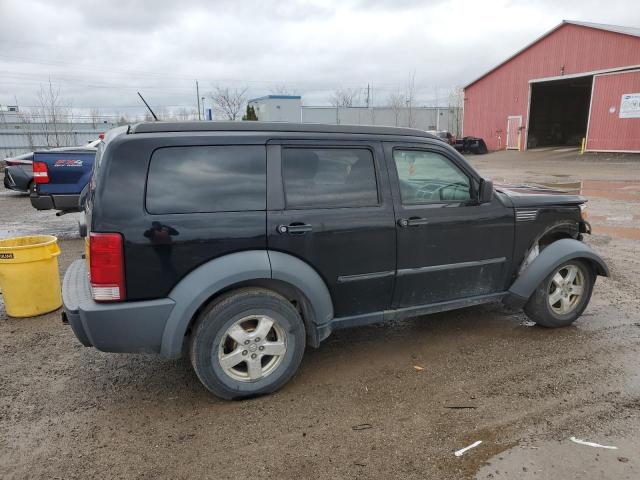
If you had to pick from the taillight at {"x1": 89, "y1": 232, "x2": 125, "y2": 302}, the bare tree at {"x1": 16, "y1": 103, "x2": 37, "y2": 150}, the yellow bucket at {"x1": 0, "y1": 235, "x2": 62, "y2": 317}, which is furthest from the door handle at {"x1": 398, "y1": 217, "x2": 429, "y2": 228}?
the bare tree at {"x1": 16, "y1": 103, "x2": 37, "y2": 150}

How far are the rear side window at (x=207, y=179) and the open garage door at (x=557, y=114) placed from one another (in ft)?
111

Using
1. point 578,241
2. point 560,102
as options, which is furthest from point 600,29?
point 578,241

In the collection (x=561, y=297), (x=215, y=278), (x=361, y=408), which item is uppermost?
(x=215, y=278)

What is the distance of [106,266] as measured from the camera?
2.91m

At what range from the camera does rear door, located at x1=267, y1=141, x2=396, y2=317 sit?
10.9ft

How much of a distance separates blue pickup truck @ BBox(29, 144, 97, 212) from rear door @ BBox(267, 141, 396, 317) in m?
6.11

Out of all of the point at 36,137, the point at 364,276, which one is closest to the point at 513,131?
the point at 36,137

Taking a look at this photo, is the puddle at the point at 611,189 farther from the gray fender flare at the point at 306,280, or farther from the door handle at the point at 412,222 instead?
the gray fender flare at the point at 306,280

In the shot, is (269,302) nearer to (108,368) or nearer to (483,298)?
(108,368)

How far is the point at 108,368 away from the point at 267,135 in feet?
7.65

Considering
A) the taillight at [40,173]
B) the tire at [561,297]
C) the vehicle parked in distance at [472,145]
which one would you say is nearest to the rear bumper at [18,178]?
the taillight at [40,173]

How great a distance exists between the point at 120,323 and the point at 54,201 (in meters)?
6.22

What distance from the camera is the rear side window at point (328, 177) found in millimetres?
3383

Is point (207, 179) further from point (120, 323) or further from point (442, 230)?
point (442, 230)
